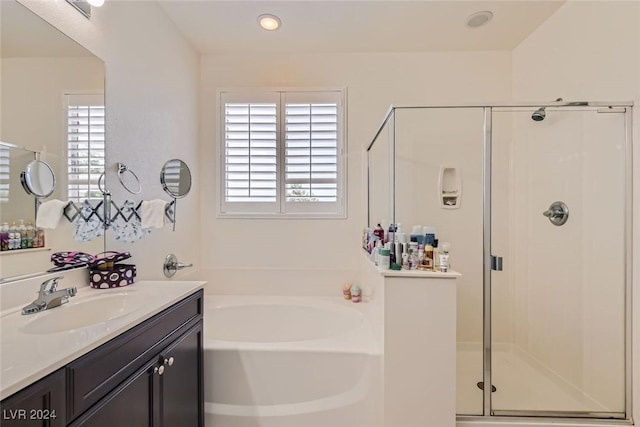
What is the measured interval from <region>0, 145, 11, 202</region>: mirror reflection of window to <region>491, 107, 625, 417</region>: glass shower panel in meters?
2.39

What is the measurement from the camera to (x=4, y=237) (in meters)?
0.99

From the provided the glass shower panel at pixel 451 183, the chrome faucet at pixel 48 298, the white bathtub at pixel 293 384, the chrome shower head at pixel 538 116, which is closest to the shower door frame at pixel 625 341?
the chrome shower head at pixel 538 116

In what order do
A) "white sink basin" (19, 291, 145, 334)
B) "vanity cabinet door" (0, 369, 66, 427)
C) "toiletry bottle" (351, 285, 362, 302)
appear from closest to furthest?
"vanity cabinet door" (0, 369, 66, 427), "white sink basin" (19, 291, 145, 334), "toiletry bottle" (351, 285, 362, 302)

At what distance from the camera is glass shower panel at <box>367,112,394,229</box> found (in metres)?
1.78

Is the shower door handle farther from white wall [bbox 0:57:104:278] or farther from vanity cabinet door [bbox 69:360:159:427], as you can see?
white wall [bbox 0:57:104:278]

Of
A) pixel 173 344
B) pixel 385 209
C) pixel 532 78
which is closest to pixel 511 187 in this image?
pixel 532 78

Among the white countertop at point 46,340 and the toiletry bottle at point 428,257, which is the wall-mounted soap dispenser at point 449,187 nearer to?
the toiletry bottle at point 428,257

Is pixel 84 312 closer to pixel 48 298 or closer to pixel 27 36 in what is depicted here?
pixel 48 298

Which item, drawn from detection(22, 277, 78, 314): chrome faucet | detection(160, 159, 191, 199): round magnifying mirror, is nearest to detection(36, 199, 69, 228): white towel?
detection(22, 277, 78, 314): chrome faucet

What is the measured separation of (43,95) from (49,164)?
0.27m

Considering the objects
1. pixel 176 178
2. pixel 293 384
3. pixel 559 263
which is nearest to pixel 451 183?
pixel 559 263

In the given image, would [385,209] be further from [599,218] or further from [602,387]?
[602,387]

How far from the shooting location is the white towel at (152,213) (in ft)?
5.56

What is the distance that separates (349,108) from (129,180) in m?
1.74
